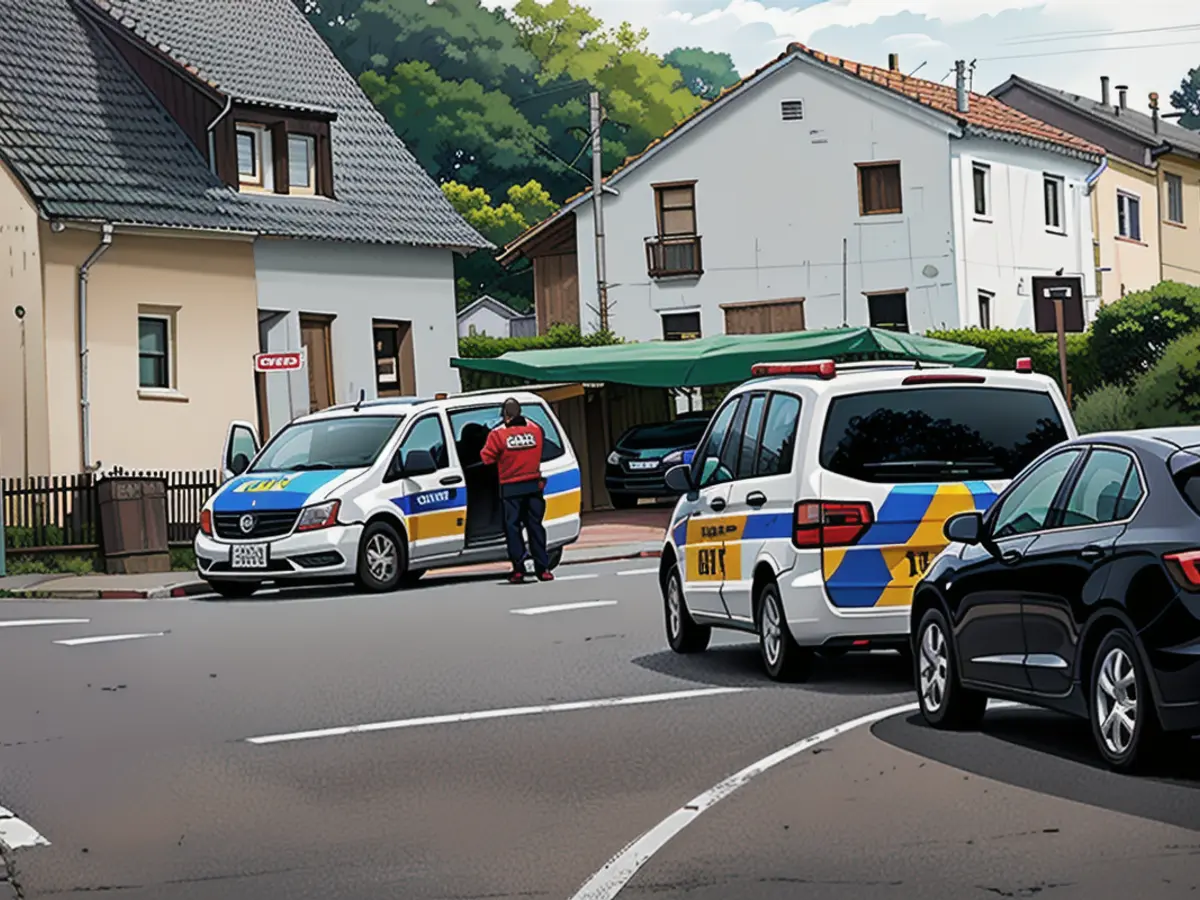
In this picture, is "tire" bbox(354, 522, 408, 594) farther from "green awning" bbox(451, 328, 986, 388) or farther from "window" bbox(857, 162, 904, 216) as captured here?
"window" bbox(857, 162, 904, 216)

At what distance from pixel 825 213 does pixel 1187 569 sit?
47398mm

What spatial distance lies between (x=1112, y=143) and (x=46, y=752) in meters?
62.4

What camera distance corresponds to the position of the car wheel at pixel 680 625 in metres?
15.3

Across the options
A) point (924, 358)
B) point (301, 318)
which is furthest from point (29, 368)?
point (924, 358)

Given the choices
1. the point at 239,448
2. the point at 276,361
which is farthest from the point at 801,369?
the point at 239,448

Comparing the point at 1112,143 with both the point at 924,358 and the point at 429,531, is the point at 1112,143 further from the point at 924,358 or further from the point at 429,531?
the point at 429,531

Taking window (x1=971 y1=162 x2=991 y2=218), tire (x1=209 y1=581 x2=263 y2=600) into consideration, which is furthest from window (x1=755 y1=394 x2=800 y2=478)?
window (x1=971 y1=162 x2=991 y2=218)

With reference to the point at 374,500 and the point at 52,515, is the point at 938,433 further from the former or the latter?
the point at 52,515

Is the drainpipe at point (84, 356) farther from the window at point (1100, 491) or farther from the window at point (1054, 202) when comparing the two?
the window at point (1054, 202)

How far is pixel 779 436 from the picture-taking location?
13422 millimetres

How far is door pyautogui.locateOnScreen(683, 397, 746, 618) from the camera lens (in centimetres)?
1417

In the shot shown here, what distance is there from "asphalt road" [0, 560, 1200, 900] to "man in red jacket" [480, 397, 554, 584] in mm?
6410

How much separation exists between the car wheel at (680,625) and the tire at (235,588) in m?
9.16

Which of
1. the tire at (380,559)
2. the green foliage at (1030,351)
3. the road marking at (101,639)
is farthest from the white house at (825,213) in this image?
the road marking at (101,639)
